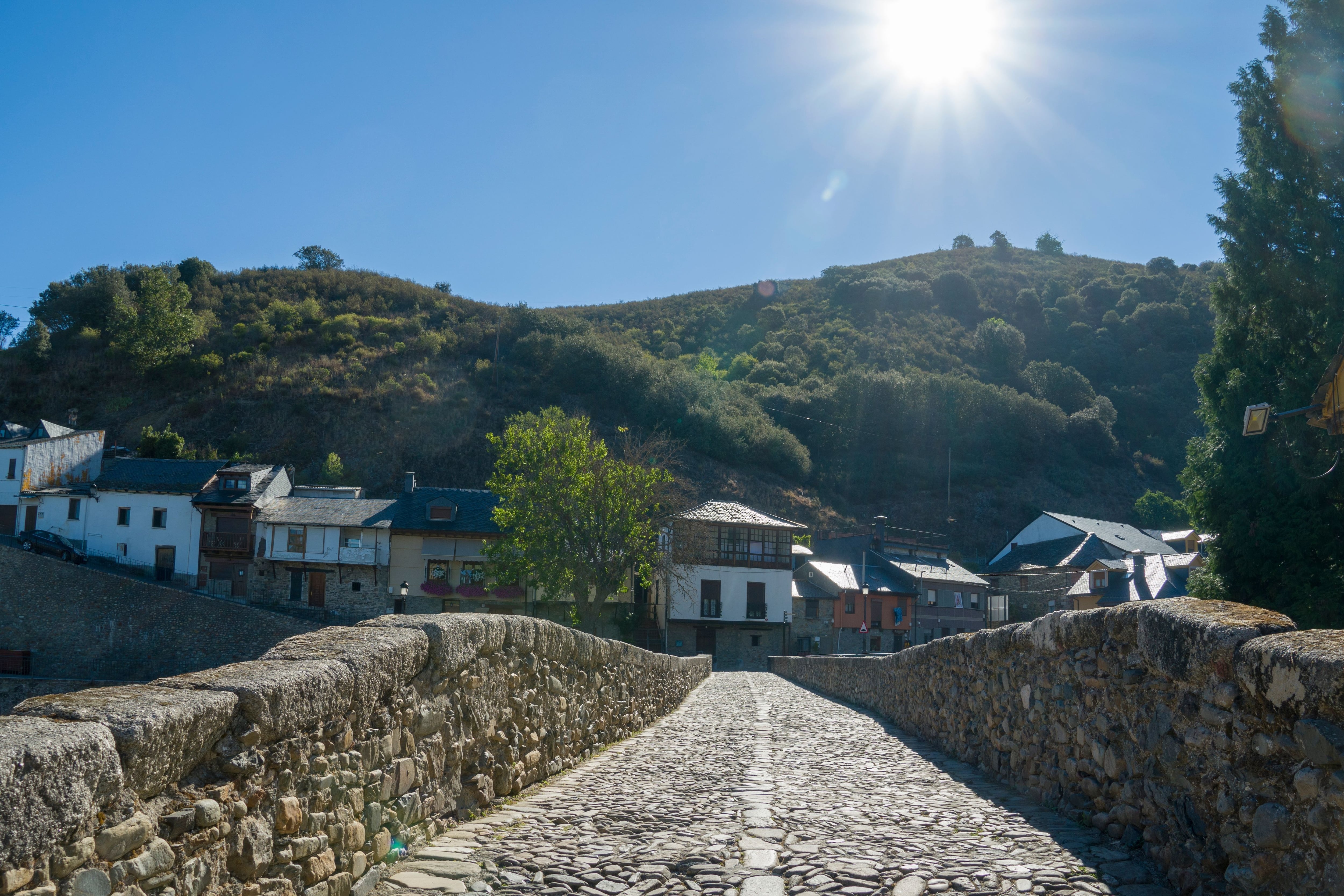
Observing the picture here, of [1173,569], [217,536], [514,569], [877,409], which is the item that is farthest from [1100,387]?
[217,536]

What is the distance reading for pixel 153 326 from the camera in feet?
205

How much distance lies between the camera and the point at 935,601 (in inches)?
1850

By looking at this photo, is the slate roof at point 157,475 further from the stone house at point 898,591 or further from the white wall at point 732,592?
the stone house at point 898,591

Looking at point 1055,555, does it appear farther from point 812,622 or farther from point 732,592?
point 732,592

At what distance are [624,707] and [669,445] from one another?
4736cm

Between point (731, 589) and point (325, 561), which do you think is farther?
point (731, 589)

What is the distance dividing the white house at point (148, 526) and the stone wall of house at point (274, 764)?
→ 40506mm

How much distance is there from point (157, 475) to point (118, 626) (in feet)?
33.6

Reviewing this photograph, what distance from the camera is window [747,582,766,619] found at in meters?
43.4

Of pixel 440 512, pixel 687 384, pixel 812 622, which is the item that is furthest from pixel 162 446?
pixel 812 622

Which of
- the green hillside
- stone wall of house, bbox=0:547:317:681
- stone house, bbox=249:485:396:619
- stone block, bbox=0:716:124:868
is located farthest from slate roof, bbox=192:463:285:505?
stone block, bbox=0:716:124:868

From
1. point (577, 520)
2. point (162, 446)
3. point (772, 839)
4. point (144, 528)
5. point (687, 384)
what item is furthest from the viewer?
point (687, 384)

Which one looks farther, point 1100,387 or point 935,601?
point 1100,387

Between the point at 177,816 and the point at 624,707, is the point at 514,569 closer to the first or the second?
the point at 624,707
